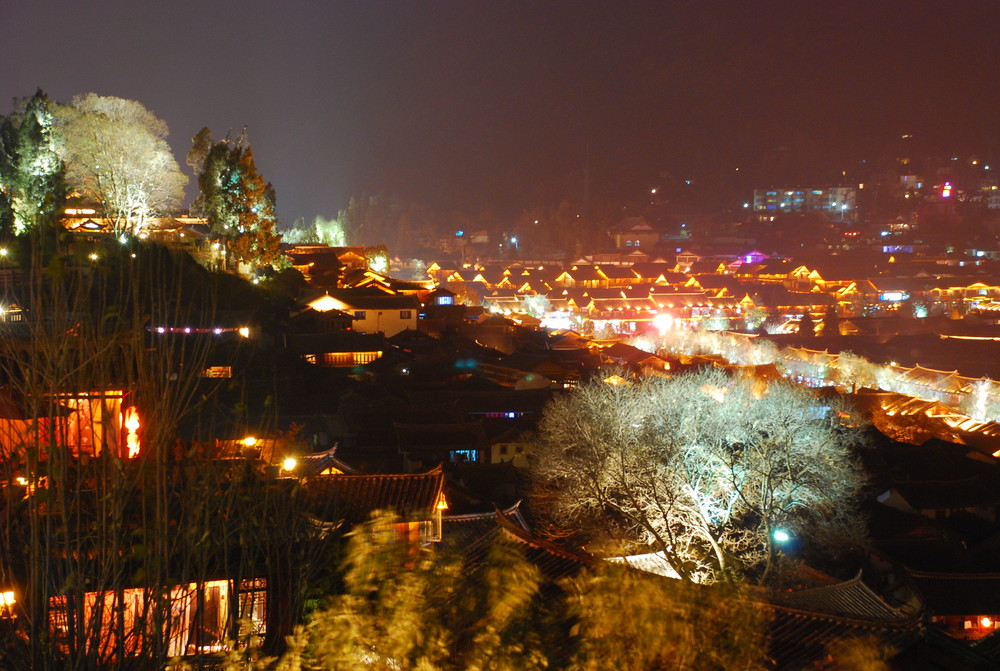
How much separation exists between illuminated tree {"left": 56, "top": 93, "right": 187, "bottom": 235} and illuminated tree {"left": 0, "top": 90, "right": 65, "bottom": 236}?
78 cm

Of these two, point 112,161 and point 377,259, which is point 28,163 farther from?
point 377,259

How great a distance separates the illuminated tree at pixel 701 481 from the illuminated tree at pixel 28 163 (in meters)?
10.4

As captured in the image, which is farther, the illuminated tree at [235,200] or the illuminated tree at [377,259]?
the illuminated tree at [377,259]

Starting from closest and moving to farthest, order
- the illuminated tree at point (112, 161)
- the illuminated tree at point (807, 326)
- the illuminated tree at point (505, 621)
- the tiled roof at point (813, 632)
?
the illuminated tree at point (505, 621), the tiled roof at point (813, 632), the illuminated tree at point (112, 161), the illuminated tree at point (807, 326)

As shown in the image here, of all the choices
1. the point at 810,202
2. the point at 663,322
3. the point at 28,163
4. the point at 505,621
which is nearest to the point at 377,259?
the point at 663,322

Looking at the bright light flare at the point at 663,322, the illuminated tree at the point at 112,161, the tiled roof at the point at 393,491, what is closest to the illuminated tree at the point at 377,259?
the bright light flare at the point at 663,322

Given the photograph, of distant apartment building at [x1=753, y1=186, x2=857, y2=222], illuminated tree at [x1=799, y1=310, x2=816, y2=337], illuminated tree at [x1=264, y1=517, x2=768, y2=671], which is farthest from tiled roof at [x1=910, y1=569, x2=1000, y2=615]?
distant apartment building at [x1=753, y1=186, x2=857, y2=222]

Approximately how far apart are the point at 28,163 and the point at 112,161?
164 centimetres

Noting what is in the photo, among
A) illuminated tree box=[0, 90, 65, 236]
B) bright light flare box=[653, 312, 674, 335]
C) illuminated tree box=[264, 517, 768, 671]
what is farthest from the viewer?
bright light flare box=[653, 312, 674, 335]

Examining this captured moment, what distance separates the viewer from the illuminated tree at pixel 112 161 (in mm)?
14789

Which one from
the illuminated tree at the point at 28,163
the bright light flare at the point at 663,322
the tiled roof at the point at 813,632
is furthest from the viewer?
the bright light flare at the point at 663,322

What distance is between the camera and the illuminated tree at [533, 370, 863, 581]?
27.4 ft

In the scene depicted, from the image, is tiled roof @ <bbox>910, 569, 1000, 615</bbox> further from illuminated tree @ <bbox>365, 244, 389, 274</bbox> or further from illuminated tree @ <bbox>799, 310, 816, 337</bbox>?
illuminated tree @ <bbox>365, 244, 389, 274</bbox>

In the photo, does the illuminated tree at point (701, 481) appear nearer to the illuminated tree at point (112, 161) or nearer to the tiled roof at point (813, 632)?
the tiled roof at point (813, 632)
